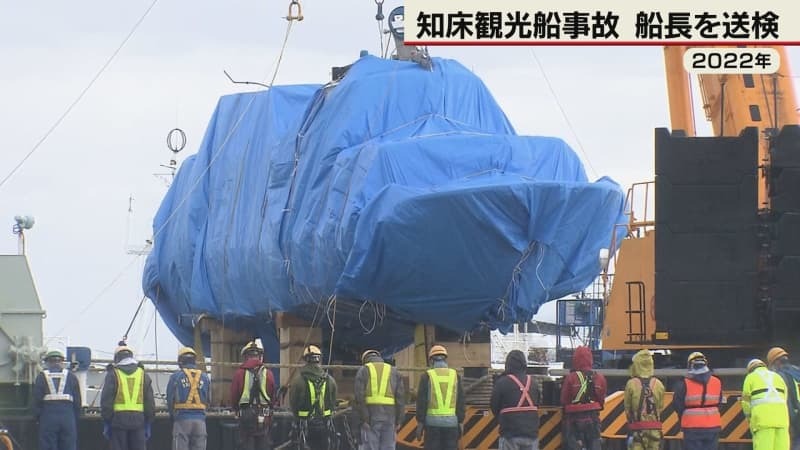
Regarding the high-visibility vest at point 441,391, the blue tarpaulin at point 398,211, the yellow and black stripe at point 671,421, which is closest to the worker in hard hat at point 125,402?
the high-visibility vest at point 441,391

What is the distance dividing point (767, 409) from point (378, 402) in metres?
4.54

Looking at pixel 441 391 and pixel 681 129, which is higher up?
pixel 681 129

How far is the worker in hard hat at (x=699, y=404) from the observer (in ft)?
59.8

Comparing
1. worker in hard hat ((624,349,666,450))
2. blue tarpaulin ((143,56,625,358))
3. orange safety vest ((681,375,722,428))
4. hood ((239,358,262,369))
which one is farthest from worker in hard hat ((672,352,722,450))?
hood ((239,358,262,369))

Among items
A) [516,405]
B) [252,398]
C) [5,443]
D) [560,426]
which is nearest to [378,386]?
[516,405]

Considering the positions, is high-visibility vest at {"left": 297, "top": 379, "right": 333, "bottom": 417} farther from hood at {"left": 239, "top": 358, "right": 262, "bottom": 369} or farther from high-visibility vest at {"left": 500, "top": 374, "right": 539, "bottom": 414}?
high-visibility vest at {"left": 500, "top": 374, "right": 539, "bottom": 414}

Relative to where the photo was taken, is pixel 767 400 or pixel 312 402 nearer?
pixel 767 400

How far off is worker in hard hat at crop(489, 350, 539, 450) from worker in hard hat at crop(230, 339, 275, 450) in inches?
143

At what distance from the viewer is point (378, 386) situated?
19094 millimetres

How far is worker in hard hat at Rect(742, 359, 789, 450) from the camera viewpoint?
17.3 metres

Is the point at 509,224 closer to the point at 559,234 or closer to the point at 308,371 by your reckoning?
the point at 559,234

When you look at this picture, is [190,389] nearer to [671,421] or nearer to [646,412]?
[646,412]

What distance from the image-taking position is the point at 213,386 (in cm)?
2891

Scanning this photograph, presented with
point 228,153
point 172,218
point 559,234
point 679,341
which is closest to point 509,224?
point 559,234
